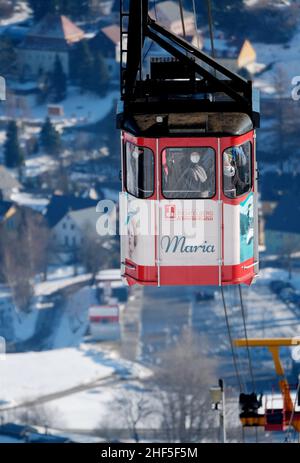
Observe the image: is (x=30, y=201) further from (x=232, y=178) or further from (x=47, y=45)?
(x=232, y=178)

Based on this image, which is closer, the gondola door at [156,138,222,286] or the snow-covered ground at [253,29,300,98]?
the gondola door at [156,138,222,286]

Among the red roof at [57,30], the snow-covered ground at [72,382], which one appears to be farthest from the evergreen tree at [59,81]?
the snow-covered ground at [72,382]

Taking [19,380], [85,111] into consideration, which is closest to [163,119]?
[19,380]

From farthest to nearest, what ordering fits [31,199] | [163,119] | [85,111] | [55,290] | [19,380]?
[85,111]
[31,199]
[55,290]
[19,380]
[163,119]

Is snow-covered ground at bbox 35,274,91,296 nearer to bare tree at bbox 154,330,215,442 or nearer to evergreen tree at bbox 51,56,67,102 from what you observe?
bare tree at bbox 154,330,215,442

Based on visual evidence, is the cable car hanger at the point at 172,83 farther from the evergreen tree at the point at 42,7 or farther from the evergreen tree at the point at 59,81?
the evergreen tree at the point at 42,7

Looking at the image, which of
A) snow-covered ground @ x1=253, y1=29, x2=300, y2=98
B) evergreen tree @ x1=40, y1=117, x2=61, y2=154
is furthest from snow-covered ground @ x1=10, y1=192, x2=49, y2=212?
snow-covered ground @ x1=253, y1=29, x2=300, y2=98
